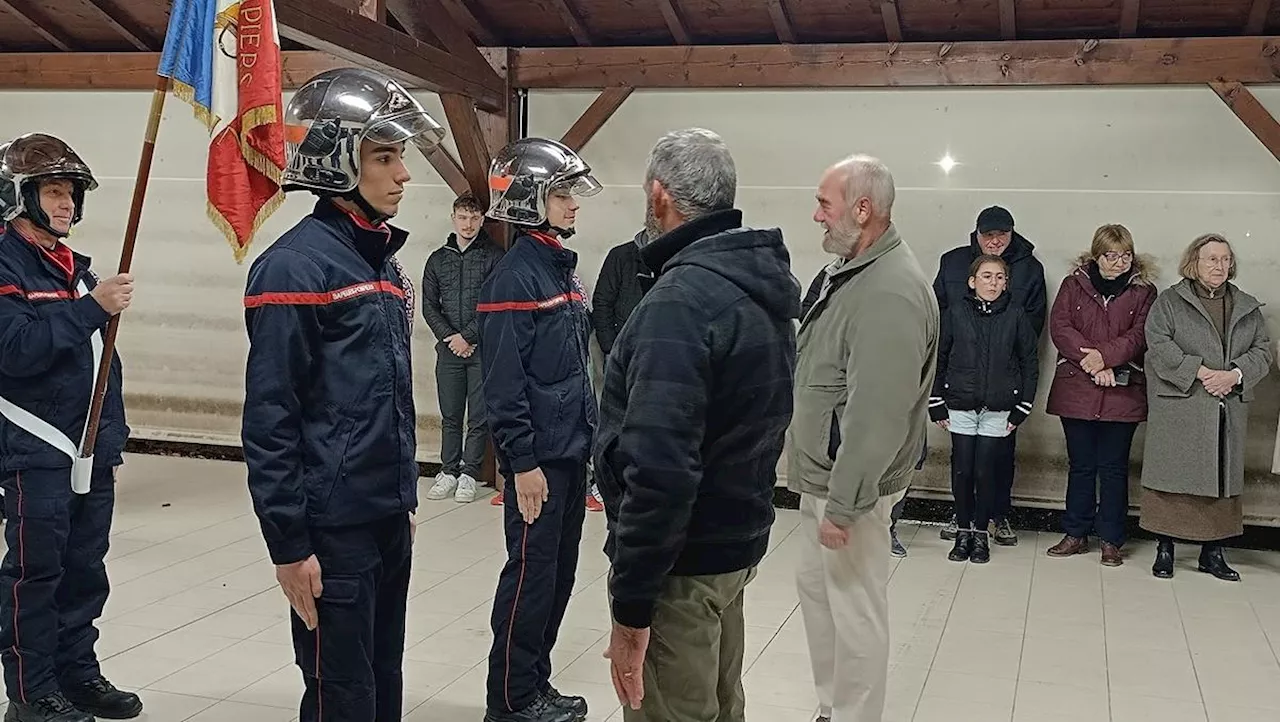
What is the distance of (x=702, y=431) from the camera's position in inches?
80.1

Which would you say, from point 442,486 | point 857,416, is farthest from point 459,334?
point 857,416

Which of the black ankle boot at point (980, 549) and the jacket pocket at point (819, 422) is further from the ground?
the jacket pocket at point (819, 422)

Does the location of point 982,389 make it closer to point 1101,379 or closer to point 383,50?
point 1101,379

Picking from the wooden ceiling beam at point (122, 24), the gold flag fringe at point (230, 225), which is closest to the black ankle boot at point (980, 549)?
the gold flag fringe at point (230, 225)

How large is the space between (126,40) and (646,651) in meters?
6.80

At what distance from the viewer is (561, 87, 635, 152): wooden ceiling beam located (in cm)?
679

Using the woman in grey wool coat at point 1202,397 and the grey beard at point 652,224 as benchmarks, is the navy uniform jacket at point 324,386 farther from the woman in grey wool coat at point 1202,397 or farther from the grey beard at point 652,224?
the woman in grey wool coat at point 1202,397

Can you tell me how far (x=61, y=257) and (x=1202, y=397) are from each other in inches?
184

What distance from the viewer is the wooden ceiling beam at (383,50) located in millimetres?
4594

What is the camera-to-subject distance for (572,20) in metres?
6.61

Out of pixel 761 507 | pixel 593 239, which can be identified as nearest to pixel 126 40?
pixel 593 239

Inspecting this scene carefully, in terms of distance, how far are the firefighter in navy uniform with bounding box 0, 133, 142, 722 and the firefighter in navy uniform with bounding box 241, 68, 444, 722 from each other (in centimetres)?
110

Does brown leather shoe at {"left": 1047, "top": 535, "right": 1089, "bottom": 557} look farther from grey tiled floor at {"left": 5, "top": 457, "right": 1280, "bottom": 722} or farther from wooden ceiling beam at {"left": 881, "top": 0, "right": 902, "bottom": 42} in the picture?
wooden ceiling beam at {"left": 881, "top": 0, "right": 902, "bottom": 42}

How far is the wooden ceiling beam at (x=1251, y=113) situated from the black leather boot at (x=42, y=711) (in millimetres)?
5726
